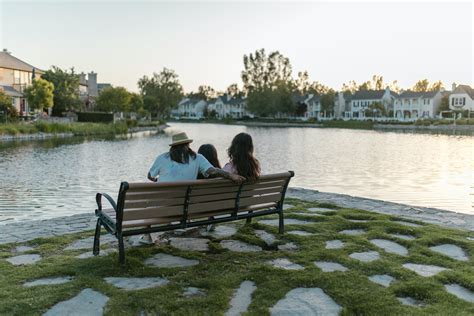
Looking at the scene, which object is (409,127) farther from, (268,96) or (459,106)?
(268,96)

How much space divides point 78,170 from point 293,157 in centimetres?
1286

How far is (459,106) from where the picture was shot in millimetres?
95500

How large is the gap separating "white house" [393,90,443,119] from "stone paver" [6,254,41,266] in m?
105

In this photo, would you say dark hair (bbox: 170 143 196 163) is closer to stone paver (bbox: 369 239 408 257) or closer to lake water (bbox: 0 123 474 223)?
stone paver (bbox: 369 239 408 257)

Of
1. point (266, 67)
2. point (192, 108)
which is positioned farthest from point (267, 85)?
point (192, 108)

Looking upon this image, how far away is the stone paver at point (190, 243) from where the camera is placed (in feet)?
19.5

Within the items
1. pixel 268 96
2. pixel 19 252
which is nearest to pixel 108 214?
pixel 19 252

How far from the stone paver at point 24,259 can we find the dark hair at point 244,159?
2.62 metres

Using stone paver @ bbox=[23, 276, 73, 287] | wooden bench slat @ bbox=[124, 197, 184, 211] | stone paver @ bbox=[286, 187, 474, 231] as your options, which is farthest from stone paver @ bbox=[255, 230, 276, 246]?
stone paver @ bbox=[286, 187, 474, 231]

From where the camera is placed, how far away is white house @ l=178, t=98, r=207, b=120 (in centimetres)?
15812

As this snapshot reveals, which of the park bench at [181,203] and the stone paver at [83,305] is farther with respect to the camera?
the park bench at [181,203]

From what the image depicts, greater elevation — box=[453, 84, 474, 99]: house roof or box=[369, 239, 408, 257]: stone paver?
box=[453, 84, 474, 99]: house roof

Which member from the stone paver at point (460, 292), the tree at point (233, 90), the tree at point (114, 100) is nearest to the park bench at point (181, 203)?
the stone paver at point (460, 292)

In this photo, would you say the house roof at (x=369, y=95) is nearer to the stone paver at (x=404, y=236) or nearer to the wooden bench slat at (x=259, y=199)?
the stone paver at (x=404, y=236)
